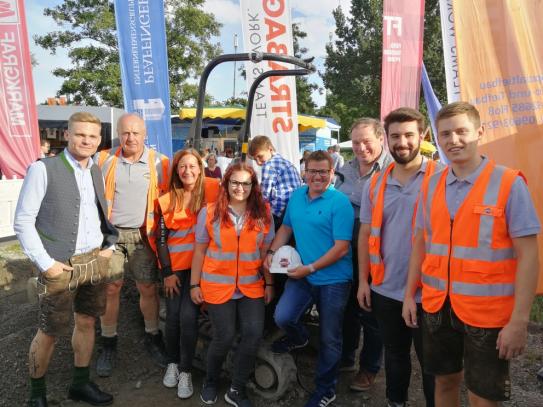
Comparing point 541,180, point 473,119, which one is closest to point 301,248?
point 473,119

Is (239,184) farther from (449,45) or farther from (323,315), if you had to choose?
(449,45)

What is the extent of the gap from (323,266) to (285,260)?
0.26 m

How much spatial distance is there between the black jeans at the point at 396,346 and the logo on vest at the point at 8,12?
811 cm

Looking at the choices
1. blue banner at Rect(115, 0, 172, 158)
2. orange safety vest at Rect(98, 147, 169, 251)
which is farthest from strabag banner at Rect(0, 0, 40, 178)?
orange safety vest at Rect(98, 147, 169, 251)

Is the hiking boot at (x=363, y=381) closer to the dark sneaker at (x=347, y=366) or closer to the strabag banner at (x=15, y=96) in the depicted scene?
the dark sneaker at (x=347, y=366)

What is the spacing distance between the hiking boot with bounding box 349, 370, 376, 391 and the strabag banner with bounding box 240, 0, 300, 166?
342cm

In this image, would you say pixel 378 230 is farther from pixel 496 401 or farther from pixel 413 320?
pixel 496 401

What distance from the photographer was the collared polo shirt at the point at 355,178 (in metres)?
3.07

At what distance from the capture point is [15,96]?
7.68 meters

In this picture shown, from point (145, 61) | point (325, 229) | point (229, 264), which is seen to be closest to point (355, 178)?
point (325, 229)

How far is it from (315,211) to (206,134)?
14.5m

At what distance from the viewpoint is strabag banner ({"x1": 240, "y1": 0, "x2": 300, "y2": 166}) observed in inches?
235

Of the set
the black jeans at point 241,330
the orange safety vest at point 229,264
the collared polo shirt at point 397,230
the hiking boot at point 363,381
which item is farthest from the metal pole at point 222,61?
the hiking boot at point 363,381

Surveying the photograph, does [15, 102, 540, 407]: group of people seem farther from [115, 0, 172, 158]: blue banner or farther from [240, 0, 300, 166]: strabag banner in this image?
[115, 0, 172, 158]: blue banner
